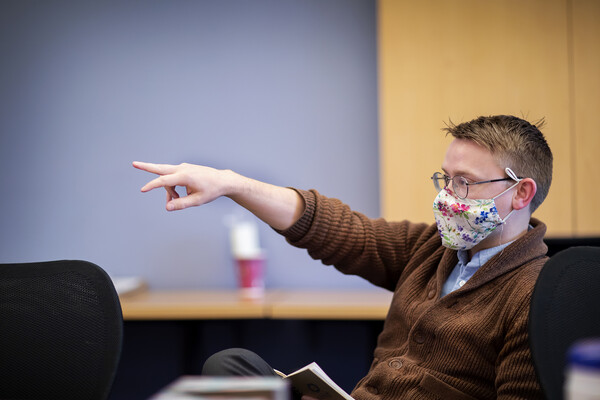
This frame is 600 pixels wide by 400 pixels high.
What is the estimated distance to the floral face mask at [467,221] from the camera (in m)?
1.37

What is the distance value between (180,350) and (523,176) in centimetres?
207

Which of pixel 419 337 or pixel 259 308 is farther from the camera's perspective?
pixel 259 308

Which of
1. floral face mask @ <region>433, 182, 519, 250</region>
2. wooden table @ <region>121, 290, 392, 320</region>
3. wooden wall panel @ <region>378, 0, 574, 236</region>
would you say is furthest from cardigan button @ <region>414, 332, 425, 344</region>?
wooden wall panel @ <region>378, 0, 574, 236</region>

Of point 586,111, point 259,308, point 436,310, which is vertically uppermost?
point 586,111

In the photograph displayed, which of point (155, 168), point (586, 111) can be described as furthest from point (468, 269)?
point (586, 111)

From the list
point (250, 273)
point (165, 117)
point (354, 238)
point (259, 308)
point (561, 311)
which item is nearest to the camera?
point (561, 311)

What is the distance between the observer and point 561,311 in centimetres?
104

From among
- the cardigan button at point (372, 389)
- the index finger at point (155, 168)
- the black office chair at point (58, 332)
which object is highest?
the index finger at point (155, 168)

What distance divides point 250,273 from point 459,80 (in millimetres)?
1320

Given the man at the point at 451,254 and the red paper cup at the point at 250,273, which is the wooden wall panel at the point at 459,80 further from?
the man at the point at 451,254

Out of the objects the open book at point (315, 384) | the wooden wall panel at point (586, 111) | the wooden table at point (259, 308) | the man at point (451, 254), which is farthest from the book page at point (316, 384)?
the wooden wall panel at point (586, 111)

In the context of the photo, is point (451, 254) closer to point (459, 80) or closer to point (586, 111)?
point (459, 80)

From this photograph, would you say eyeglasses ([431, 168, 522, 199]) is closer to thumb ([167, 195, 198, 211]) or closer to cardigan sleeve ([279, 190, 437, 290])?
cardigan sleeve ([279, 190, 437, 290])

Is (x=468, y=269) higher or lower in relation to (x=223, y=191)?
lower
